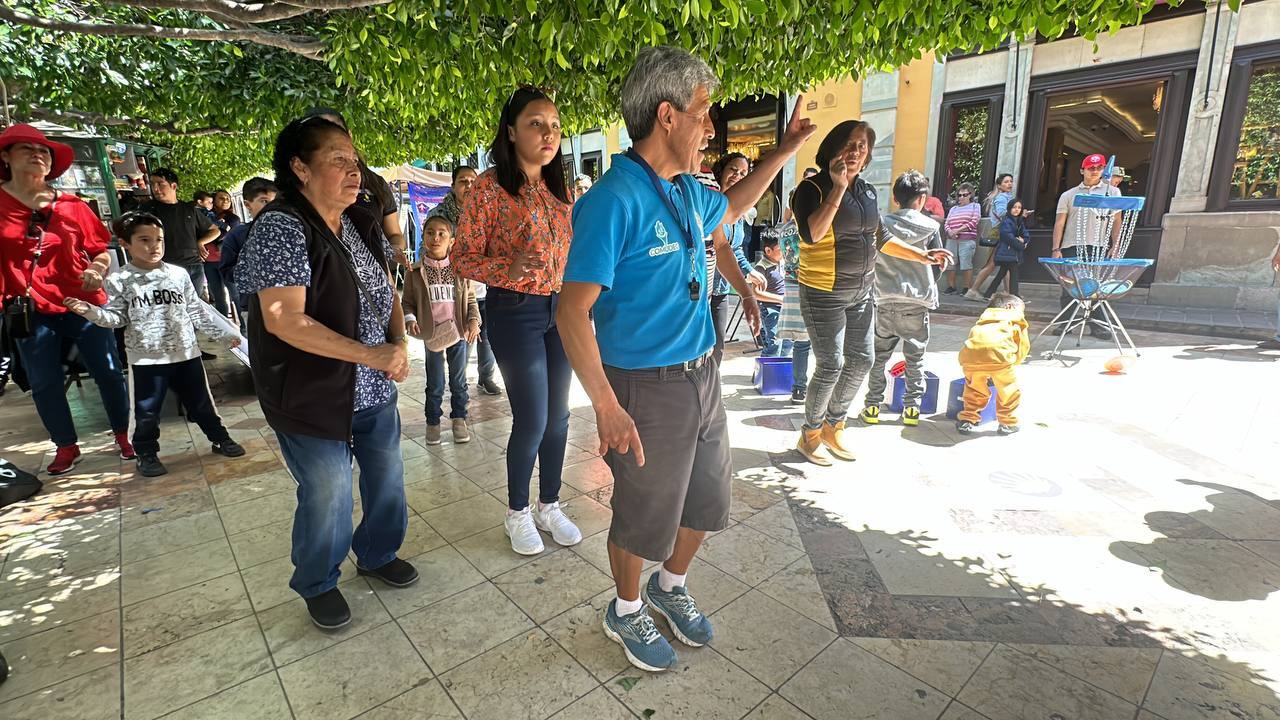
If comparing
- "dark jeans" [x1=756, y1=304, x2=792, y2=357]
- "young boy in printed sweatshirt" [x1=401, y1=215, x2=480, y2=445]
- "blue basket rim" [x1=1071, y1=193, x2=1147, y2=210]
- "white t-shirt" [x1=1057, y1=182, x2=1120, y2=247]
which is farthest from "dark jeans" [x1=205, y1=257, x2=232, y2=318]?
"white t-shirt" [x1=1057, y1=182, x2=1120, y2=247]

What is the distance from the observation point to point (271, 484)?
405 centimetres

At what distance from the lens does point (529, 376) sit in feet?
9.45

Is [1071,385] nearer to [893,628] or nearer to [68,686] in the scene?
[893,628]

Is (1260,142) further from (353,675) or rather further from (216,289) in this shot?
(216,289)

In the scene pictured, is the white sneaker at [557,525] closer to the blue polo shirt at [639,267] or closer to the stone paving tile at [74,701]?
the blue polo shirt at [639,267]

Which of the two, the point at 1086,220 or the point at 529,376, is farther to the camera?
the point at 1086,220

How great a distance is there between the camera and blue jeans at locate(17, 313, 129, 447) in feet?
13.5

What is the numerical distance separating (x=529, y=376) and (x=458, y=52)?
3019 millimetres

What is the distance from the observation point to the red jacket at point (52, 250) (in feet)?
12.1

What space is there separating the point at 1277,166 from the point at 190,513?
1424 cm

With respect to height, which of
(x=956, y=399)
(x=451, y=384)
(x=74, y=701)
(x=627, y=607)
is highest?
(x=451, y=384)

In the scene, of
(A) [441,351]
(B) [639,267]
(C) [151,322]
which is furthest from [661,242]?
(C) [151,322]

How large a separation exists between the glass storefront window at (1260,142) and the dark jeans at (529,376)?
39.6 feet

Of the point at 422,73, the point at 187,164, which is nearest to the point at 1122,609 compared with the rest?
the point at 422,73
